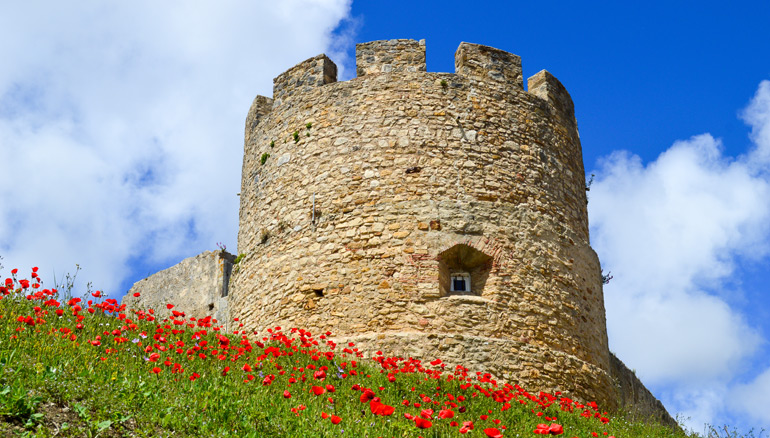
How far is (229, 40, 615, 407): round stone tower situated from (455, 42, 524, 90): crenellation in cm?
2

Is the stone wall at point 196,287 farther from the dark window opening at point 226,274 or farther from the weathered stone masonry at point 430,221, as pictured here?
the weathered stone masonry at point 430,221

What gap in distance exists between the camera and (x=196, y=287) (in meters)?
12.5

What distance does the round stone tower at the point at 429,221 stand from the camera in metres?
8.72

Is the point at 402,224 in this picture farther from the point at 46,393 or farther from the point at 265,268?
the point at 46,393

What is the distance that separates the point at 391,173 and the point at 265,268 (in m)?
2.04

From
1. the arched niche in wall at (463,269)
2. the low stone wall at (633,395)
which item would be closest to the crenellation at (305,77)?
the arched niche in wall at (463,269)

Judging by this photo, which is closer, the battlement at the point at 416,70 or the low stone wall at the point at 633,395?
the battlement at the point at 416,70

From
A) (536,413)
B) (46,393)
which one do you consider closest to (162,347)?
(46,393)

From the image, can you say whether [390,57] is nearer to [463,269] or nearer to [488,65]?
[488,65]

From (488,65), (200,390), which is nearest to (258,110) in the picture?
(488,65)

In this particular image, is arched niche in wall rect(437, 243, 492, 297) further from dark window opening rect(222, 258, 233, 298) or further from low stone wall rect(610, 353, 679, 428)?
dark window opening rect(222, 258, 233, 298)

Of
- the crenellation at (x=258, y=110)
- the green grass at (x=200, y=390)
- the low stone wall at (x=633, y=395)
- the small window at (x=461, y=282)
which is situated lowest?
the green grass at (x=200, y=390)

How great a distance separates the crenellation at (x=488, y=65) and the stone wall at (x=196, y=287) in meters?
4.84

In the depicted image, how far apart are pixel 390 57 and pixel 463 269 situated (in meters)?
3.05
